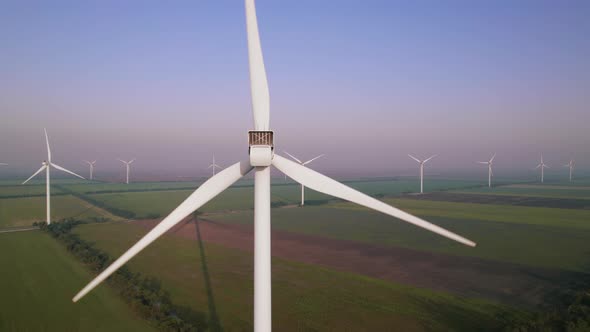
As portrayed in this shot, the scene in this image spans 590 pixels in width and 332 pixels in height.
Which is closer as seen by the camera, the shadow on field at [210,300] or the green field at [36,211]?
the shadow on field at [210,300]

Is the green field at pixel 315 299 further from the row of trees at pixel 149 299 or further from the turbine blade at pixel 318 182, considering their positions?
the turbine blade at pixel 318 182

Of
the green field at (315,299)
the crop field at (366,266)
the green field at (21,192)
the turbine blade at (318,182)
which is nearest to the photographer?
the turbine blade at (318,182)

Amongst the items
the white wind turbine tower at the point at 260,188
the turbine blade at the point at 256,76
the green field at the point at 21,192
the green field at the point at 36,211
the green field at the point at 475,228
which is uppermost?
the turbine blade at the point at 256,76

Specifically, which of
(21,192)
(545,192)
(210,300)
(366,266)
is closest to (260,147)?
(210,300)

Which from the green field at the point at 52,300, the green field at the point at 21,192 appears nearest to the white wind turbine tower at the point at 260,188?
the green field at the point at 52,300

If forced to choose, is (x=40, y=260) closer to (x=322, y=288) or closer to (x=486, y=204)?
(x=322, y=288)

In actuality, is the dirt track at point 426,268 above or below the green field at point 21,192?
above

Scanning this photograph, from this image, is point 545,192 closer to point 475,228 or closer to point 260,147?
point 475,228
